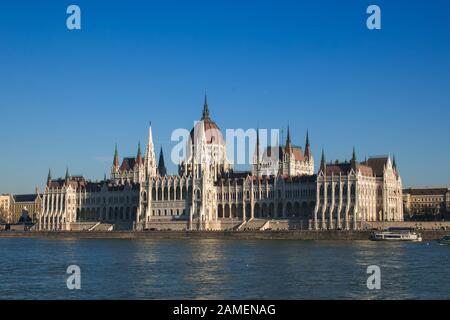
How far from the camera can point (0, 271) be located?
172 feet

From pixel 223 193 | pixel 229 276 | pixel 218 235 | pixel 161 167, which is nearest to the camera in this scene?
pixel 229 276

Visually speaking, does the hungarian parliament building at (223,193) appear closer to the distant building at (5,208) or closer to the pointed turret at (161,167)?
the pointed turret at (161,167)

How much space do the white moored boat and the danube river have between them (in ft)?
92.1

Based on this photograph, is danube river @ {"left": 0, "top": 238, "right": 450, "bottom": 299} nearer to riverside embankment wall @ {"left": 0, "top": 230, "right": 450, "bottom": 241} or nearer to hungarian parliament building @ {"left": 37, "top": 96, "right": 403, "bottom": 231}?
riverside embankment wall @ {"left": 0, "top": 230, "right": 450, "bottom": 241}

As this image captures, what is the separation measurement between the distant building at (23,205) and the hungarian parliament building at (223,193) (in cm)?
3167

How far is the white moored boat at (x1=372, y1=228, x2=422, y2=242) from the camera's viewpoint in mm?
97812

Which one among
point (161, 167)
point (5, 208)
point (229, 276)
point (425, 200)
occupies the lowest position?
point (229, 276)

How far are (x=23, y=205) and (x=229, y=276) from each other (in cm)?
14946

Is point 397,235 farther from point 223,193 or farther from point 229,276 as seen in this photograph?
point 229,276

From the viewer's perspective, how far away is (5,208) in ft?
628

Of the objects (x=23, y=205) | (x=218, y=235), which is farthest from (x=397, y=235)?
(x=23, y=205)

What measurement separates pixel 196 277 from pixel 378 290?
12005 mm

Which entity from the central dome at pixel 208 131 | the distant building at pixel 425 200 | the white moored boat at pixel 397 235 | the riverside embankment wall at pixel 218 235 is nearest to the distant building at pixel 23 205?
Answer: the riverside embankment wall at pixel 218 235

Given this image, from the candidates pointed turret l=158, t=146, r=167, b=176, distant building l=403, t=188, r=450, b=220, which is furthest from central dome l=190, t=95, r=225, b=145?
distant building l=403, t=188, r=450, b=220
